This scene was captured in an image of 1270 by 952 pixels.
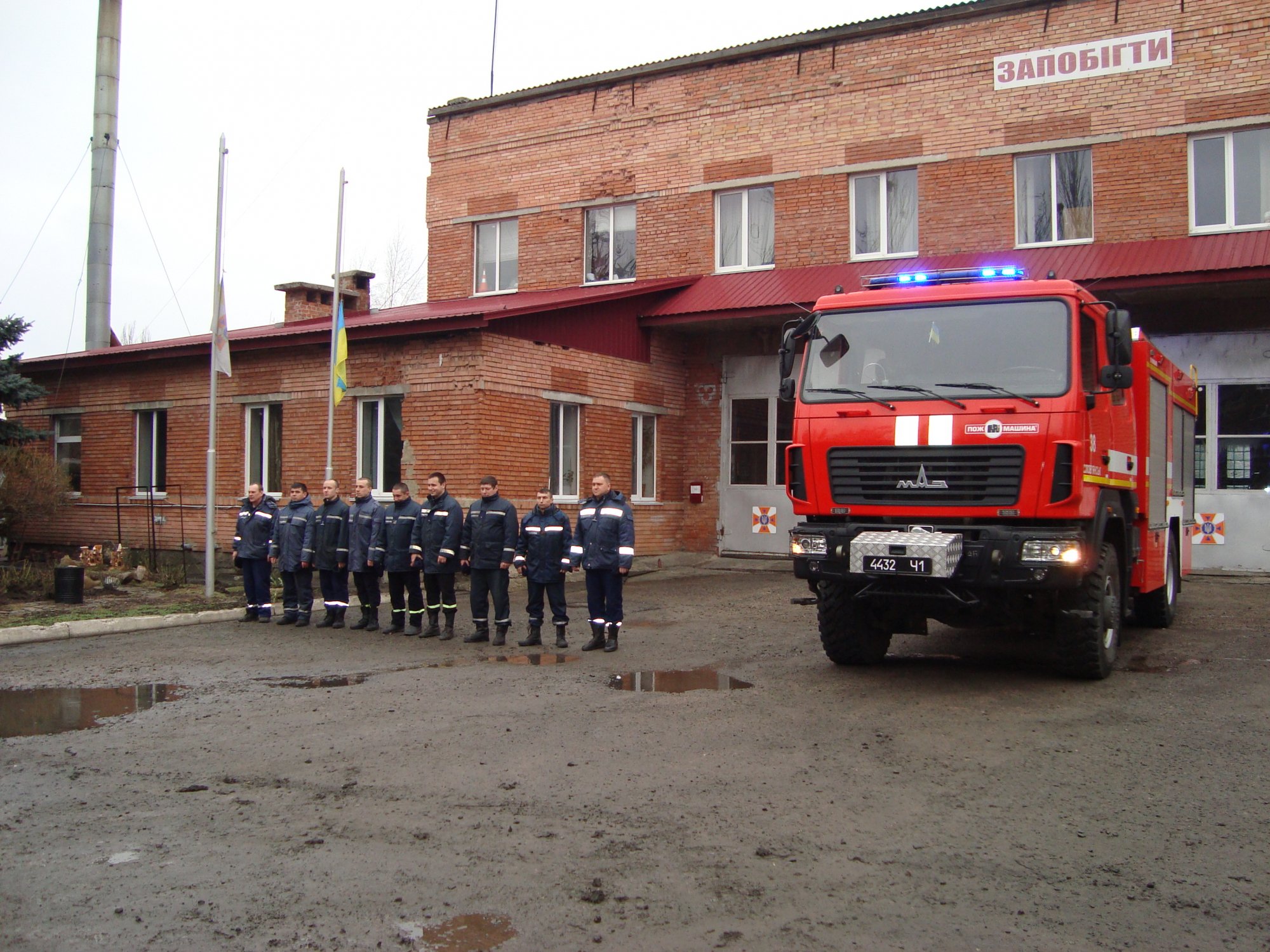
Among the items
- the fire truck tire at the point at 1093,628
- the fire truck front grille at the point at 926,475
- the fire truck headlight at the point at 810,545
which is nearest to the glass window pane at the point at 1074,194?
the fire truck tire at the point at 1093,628

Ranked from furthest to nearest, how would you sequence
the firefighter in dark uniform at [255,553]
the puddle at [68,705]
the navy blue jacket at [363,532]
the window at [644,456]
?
the window at [644,456], the firefighter in dark uniform at [255,553], the navy blue jacket at [363,532], the puddle at [68,705]

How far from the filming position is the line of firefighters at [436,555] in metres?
10.8

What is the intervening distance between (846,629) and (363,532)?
19.5ft

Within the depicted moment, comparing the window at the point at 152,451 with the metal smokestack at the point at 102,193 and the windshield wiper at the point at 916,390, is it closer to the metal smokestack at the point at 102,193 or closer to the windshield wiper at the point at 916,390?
the metal smokestack at the point at 102,193

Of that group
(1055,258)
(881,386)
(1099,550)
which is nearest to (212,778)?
(881,386)

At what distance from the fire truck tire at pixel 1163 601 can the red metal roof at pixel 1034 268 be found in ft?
15.2

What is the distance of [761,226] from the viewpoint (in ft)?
68.1

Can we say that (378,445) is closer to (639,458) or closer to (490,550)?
(639,458)

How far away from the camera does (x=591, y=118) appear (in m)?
22.2

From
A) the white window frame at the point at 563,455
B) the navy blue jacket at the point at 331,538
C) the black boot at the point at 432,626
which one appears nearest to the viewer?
the black boot at the point at 432,626

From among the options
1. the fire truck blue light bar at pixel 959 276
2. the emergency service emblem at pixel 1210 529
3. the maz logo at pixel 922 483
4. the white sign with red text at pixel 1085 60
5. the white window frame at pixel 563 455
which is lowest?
the emergency service emblem at pixel 1210 529

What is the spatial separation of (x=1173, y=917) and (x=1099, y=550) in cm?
438

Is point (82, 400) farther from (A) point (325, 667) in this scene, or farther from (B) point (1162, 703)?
(B) point (1162, 703)

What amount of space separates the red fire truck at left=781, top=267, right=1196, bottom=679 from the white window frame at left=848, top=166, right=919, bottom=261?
35.0 ft
